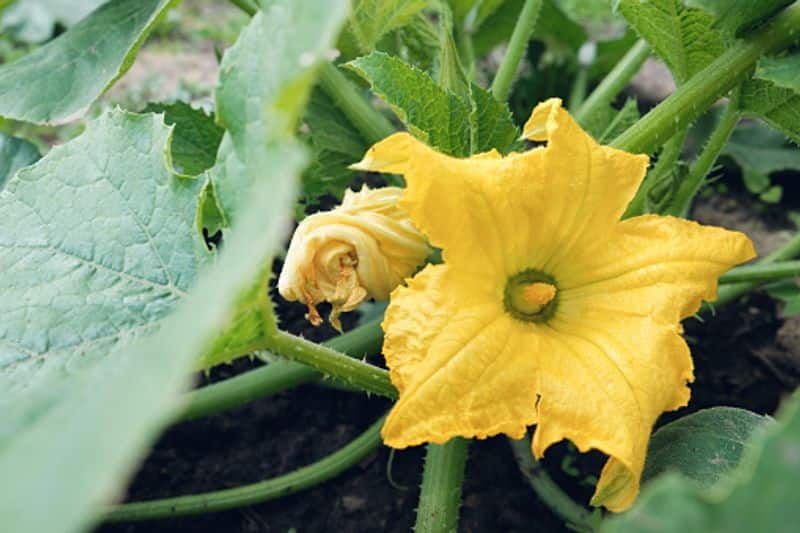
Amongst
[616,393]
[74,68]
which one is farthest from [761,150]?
[74,68]

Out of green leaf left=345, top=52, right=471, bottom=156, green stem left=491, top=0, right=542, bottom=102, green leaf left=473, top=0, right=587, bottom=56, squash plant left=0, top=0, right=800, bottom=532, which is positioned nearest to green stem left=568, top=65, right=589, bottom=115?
green leaf left=473, top=0, right=587, bottom=56

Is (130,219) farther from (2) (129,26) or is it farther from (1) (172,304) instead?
(2) (129,26)

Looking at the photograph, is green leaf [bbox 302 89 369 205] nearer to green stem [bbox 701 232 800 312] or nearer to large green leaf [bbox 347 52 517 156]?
large green leaf [bbox 347 52 517 156]

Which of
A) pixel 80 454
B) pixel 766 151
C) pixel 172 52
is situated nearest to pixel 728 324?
pixel 766 151

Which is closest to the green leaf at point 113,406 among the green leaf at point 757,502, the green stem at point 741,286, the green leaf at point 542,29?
the green leaf at point 757,502

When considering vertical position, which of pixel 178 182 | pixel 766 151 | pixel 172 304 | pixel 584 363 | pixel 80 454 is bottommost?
pixel 766 151

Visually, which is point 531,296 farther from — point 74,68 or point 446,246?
point 74,68

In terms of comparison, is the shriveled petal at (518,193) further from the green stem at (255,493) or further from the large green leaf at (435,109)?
the green stem at (255,493)
